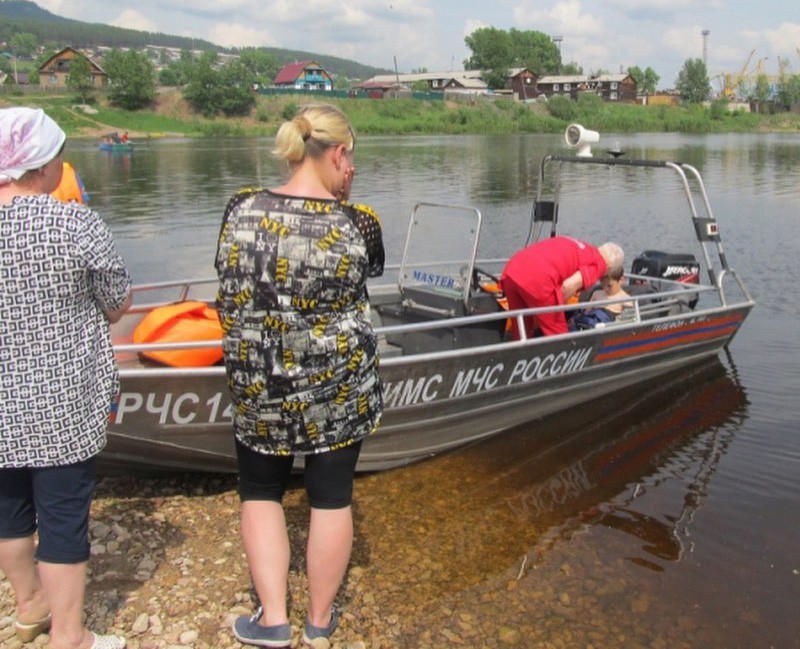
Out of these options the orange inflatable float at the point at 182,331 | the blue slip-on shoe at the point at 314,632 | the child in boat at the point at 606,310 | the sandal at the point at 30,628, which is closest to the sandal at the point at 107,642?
the sandal at the point at 30,628

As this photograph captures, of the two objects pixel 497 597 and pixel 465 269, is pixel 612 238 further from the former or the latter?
pixel 497 597

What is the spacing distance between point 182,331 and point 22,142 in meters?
2.30

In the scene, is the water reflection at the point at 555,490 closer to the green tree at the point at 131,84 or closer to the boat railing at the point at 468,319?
the boat railing at the point at 468,319

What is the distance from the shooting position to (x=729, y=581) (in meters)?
4.50

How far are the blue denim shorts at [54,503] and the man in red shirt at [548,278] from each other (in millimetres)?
3774

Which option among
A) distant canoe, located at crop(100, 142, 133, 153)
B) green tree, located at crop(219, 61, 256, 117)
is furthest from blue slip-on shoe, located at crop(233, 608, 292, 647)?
green tree, located at crop(219, 61, 256, 117)

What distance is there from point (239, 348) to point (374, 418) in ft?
1.89

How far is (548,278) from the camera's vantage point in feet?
20.2

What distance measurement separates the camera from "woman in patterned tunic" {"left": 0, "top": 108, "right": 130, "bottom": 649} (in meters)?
2.75

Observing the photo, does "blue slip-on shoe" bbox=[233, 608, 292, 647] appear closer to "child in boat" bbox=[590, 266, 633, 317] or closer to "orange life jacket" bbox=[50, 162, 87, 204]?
"orange life jacket" bbox=[50, 162, 87, 204]

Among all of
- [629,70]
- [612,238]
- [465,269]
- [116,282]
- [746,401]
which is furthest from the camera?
[629,70]

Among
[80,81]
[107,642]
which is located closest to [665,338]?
[107,642]

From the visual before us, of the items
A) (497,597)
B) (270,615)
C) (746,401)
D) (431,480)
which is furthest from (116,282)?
(746,401)

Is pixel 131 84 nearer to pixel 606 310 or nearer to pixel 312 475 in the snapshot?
pixel 606 310
